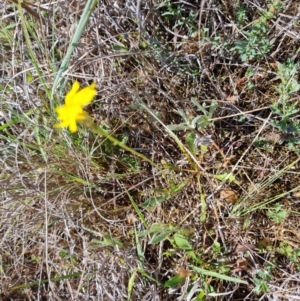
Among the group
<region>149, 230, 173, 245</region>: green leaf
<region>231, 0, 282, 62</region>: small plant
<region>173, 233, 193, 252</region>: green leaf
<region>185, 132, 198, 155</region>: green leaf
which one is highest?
<region>231, 0, 282, 62</region>: small plant

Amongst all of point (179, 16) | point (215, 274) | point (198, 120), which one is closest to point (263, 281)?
point (215, 274)

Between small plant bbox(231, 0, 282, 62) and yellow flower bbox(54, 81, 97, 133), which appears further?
small plant bbox(231, 0, 282, 62)

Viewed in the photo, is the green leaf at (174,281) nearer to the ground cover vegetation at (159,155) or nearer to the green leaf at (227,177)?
the ground cover vegetation at (159,155)

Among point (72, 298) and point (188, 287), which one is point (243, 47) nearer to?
point (188, 287)

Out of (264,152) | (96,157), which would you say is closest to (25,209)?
(96,157)

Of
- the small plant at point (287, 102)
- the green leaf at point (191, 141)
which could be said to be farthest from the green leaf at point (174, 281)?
the small plant at point (287, 102)

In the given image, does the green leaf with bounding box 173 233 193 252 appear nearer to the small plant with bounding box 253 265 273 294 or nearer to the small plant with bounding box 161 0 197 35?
the small plant with bounding box 253 265 273 294

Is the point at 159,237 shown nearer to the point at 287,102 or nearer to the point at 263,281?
the point at 263,281

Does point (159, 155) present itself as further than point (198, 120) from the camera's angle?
Yes

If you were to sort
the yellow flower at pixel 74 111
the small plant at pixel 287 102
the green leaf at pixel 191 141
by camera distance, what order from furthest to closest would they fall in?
1. the green leaf at pixel 191 141
2. the small plant at pixel 287 102
3. the yellow flower at pixel 74 111

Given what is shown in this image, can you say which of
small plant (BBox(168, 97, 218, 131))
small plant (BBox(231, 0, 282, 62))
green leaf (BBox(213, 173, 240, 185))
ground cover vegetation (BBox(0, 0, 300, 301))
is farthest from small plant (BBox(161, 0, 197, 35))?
green leaf (BBox(213, 173, 240, 185))
